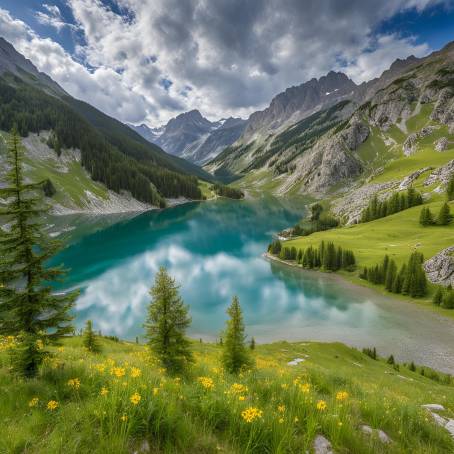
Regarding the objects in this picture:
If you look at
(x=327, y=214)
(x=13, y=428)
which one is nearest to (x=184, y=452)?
(x=13, y=428)

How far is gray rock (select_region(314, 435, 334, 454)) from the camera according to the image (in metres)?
4.62

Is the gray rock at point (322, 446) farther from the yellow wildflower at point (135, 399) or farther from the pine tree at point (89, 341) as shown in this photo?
the pine tree at point (89, 341)

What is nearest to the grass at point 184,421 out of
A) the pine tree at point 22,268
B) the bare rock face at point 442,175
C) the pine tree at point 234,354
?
the pine tree at point 22,268

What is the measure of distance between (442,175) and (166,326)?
159 meters

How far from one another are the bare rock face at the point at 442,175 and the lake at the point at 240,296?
89.3m

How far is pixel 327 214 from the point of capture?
6353 inches

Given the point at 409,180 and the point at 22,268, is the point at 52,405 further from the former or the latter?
the point at 409,180

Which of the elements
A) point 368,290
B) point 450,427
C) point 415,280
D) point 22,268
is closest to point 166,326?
point 22,268

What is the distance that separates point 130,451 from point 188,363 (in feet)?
41.5

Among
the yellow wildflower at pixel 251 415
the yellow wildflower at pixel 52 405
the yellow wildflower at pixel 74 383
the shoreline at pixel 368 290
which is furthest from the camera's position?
the shoreline at pixel 368 290

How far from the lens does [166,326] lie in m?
17.1

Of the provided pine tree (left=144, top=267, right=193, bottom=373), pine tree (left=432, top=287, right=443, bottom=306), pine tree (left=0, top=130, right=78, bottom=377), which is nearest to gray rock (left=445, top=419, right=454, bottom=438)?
pine tree (left=0, top=130, right=78, bottom=377)

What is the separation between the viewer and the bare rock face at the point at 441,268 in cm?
6035

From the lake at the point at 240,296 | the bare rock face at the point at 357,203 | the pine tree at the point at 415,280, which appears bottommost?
the lake at the point at 240,296
